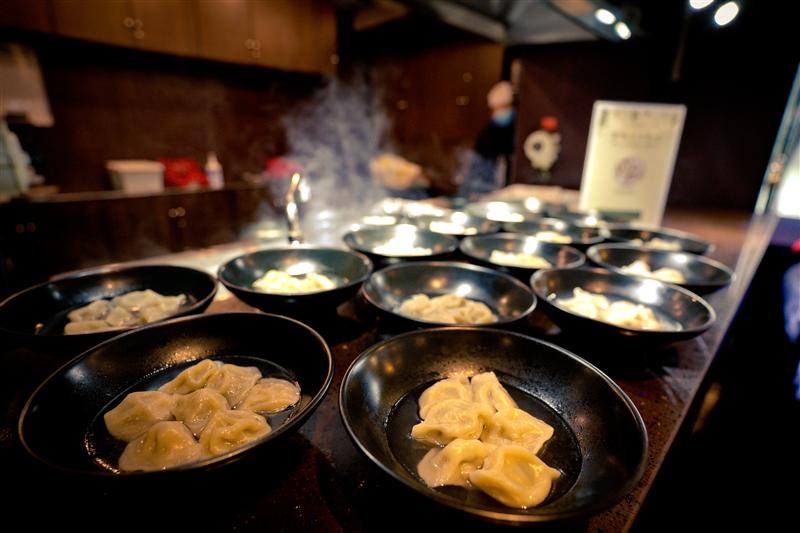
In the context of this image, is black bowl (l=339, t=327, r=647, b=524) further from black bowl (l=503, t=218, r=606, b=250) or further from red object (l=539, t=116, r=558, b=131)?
red object (l=539, t=116, r=558, b=131)

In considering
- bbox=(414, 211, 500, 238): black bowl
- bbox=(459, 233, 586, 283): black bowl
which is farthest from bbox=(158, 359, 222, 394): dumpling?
bbox=(414, 211, 500, 238): black bowl

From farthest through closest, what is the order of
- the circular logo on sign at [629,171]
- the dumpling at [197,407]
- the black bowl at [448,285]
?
the circular logo on sign at [629,171] → the black bowl at [448,285] → the dumpling at [197,407]

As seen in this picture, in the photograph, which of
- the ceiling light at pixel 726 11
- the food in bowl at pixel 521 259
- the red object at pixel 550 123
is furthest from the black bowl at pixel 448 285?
the red object at pixel 550 123

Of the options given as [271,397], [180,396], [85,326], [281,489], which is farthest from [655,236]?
[85,326]

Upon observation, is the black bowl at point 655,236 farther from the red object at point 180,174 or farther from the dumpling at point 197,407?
the red object at point 180,174

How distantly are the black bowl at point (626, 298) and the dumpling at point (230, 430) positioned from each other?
1.29 m

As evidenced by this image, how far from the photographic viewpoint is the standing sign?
156 inches

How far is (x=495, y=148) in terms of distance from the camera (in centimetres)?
884

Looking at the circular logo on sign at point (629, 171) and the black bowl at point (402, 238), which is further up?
the circular logo on sign at point (629, 171)

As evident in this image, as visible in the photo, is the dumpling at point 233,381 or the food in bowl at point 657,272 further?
the food in bowl at point 657,272

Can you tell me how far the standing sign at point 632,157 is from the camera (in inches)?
156

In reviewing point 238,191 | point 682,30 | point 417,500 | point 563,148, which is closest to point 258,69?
point 238,191

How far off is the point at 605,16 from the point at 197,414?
4.20 meters

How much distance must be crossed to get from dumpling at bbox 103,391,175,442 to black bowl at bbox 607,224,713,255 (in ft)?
11.2
